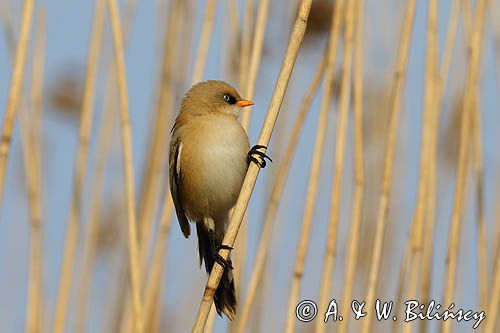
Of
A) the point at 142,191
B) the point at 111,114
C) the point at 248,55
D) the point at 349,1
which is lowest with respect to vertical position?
the point at 142,191

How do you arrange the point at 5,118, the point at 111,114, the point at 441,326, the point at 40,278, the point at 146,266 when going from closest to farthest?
the point at 5,118, the point at 441,326, the point at 40,278, the point at 146,266, the point at 111,114

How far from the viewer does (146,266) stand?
7.29 feet

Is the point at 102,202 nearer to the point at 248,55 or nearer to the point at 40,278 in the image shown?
the point at 40,278

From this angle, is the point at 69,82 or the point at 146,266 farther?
the point at 69,82

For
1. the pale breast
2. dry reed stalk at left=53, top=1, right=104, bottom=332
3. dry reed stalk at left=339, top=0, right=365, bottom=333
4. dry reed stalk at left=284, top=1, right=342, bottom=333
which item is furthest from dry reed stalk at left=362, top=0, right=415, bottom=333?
dry reed stalk at left=53, top=1, right=104, bottom=332

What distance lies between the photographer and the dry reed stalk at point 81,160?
2105mm

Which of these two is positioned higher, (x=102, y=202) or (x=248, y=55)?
(x=248, y=55)

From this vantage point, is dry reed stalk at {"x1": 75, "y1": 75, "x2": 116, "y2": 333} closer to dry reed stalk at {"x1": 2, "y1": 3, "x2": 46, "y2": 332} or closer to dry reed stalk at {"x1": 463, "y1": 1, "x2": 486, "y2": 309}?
dry reed stalk at {"x1": 2, "y1": 3, "x2": 46, "y2": 332}

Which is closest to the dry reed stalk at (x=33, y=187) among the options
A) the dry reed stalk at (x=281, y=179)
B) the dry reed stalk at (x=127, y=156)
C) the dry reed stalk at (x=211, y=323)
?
the dry reed stalk at (x=127, y=156)

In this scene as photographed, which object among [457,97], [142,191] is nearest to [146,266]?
[142,191]

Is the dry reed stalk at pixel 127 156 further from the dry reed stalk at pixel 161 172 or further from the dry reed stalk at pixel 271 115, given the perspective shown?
the dry reed stalk at pixel 271 115

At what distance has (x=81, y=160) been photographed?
7.22 ft

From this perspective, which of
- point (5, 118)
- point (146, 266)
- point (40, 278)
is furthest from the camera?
point (146, 266)

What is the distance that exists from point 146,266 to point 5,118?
2.17ft
